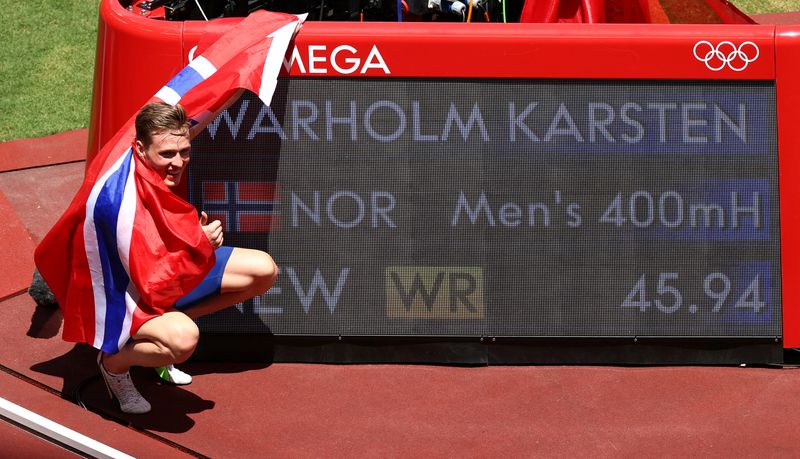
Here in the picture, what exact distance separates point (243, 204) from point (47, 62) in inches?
165

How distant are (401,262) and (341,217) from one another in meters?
0.30

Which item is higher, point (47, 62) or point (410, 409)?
point (47, 62)

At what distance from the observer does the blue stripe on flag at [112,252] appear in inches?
171

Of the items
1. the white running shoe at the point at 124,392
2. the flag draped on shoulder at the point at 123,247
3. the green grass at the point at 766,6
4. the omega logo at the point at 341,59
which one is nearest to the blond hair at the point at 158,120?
the flag draped on shoulder at the point at 123,247

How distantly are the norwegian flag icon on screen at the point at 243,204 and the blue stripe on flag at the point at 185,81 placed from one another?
392 mm

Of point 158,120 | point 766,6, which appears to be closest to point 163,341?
point 158,120

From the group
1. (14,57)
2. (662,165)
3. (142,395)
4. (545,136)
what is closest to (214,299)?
(142,395)

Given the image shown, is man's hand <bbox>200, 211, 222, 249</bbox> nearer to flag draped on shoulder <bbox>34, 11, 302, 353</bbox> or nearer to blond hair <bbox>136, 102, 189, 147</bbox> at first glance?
flag draped on shoulder <bbox>34, 11, 302, 353</bbox>

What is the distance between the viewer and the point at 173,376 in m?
4.82

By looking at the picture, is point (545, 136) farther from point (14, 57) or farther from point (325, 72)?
point (14, 57)

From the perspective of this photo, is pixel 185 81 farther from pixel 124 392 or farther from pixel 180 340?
pixel 124 392

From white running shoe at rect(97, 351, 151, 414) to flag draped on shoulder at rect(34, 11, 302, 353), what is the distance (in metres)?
0.15

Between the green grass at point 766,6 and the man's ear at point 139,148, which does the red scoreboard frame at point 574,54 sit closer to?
the man's ear at point 139,148

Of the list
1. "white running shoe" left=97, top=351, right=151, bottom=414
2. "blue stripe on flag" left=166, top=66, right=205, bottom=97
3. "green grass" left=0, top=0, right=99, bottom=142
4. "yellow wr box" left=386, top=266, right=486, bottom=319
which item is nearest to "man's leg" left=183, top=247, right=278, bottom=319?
"white running shoe" left=97, top=351, right=151, bottom=414
